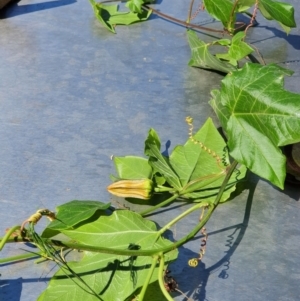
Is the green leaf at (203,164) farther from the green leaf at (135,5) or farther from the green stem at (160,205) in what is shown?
the green leaf at (135,5)

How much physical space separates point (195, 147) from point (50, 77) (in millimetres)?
296

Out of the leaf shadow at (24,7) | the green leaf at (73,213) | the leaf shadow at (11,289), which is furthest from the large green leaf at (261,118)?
the leaf shadow at (24,7)

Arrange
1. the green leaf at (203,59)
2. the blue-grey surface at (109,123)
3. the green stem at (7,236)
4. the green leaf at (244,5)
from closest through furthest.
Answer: the green stem at (7,236) < the blue-grey surface at (109,123) < the green leaf at (203,59) < the green leaf at (244,5)

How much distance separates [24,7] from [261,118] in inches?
24.8

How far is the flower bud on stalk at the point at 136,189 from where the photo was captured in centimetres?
73

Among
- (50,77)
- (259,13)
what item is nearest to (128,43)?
(50,77)

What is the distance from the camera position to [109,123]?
34.4 inches

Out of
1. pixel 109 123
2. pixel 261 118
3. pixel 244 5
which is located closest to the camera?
pixel 261 118

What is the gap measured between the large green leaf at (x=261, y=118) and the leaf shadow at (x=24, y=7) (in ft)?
1.81

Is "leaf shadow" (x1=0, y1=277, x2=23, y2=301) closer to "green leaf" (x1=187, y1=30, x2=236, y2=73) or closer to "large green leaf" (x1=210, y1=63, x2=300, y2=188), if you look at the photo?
"large green leaf" (x1=210, y1=63, x2=300, y2=188)

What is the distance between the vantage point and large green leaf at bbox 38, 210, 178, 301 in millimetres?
620

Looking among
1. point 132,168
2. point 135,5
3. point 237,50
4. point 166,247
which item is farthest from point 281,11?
point 166,247

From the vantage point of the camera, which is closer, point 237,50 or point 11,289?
point 11,289

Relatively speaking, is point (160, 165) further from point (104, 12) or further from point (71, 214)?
point (104, 12)
